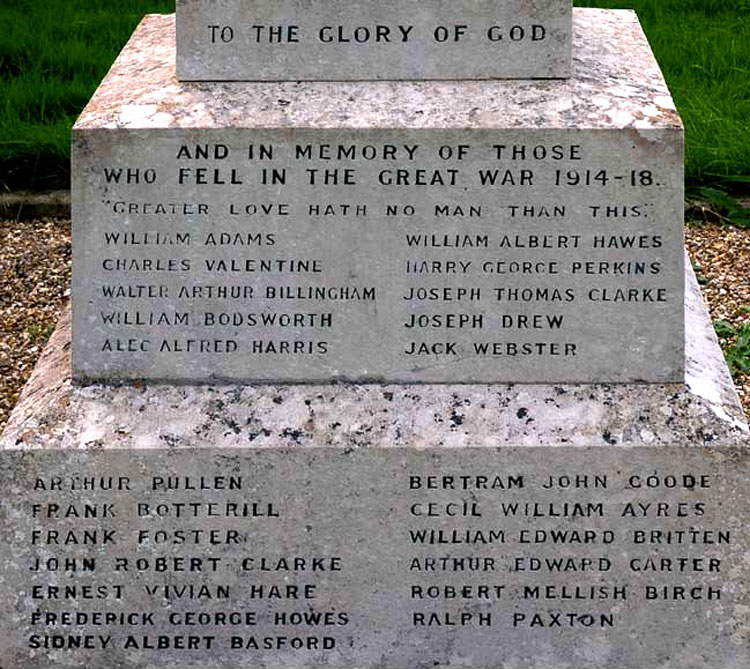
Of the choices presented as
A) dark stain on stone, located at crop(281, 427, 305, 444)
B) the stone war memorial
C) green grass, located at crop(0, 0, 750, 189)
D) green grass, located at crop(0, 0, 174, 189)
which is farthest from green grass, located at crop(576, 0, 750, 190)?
dark stain on stone, located at crop(281, 427, 305, 444)

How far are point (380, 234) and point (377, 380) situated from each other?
0.36 metres

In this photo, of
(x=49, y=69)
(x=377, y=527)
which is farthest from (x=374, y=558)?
(x=49, y=69)

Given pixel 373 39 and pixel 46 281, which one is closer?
pixel 373 39

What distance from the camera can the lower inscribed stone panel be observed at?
388 centimetres

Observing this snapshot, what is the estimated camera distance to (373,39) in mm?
3885

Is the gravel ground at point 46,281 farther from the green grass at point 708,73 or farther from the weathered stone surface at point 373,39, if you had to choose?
the weathered stone surface at point 373,39

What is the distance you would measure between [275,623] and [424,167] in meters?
1.12

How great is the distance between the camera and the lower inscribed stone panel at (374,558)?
3.88m

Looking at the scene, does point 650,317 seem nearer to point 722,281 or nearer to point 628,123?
point 628,123

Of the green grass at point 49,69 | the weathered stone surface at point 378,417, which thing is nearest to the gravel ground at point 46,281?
the green grass at point 49,69

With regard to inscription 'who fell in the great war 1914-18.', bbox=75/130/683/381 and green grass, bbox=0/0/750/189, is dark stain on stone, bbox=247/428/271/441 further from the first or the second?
green grass, bbox=0/0/750/189

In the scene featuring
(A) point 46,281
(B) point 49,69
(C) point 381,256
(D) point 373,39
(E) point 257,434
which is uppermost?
(D) point 373,39

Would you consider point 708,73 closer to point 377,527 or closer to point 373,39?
point 373,39

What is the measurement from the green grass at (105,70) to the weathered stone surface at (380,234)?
302cm
